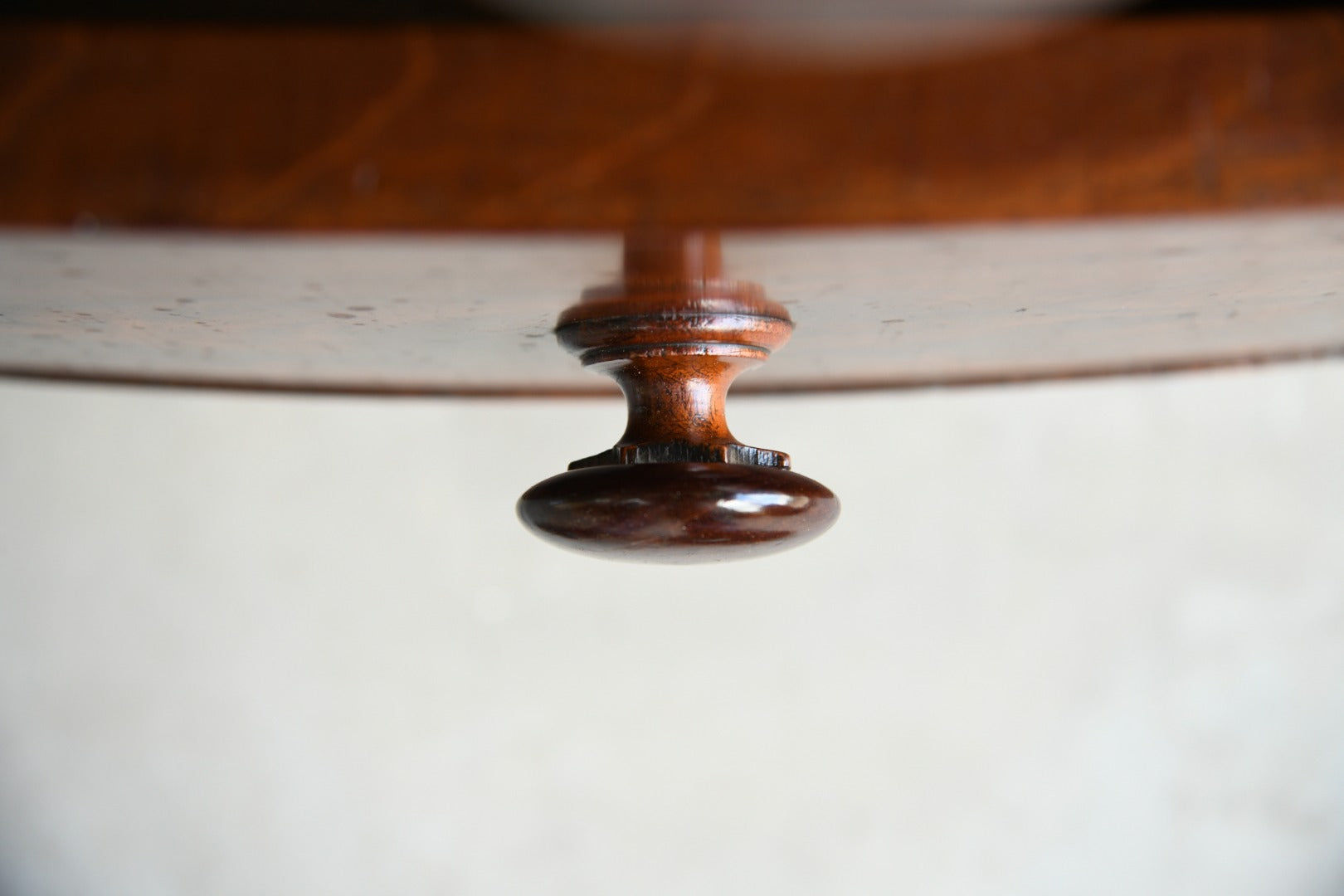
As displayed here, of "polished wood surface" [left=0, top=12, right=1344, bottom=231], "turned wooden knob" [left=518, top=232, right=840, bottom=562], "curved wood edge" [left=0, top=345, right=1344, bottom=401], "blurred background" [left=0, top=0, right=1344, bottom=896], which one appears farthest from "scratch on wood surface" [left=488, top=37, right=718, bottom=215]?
"blurred background" [left=0, top=0, right=1344, bottom=896]

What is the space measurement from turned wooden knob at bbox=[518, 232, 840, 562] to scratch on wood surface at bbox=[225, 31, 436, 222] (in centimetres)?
13

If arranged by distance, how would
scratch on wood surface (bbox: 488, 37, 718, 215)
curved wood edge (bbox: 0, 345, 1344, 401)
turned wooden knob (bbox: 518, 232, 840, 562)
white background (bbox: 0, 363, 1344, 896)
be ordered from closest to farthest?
1. scratch on wood surface (bbox: 488, 37, 718, 215)
2. turned wooden knob (bbox: 518, 232, 840, 562)
3. curved wood edge (bbox: 0, 345, 1344, 401)
4. white background (bbox: 0, 363, 1344, 896)

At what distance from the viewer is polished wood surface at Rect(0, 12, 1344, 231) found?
18 centimetres

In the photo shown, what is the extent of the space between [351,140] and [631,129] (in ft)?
0.15

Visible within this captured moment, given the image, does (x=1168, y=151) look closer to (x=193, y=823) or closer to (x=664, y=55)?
(x=664, y=55)

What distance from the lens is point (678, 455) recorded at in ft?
1.34

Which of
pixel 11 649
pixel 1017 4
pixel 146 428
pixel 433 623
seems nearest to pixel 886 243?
pixel 1017 4

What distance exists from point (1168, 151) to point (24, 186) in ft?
0.60

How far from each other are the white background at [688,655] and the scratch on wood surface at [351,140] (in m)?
1.22

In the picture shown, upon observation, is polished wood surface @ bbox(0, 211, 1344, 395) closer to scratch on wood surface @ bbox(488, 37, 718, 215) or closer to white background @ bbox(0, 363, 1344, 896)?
scratch on wood surface @ bbox(488, 37, 718, 215)

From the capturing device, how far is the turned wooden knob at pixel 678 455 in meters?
0.36

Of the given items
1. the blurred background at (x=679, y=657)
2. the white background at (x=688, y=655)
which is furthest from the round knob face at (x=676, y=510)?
the white background at (x=688, y=655)

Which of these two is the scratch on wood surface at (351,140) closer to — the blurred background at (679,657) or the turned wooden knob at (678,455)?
the turned wooden knob at (678,455)

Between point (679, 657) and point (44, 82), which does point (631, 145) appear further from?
point (679, 657)
